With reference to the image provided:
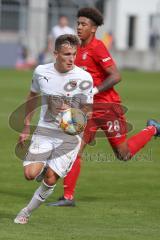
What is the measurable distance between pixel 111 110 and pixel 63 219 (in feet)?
6.64

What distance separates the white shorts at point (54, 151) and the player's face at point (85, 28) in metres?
2.04

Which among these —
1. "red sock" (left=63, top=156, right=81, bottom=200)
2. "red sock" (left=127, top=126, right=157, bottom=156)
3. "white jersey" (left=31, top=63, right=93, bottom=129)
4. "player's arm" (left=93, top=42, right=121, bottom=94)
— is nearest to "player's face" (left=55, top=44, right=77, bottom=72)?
"white jersey" (left=31, top=63, right=93, bottom=129)

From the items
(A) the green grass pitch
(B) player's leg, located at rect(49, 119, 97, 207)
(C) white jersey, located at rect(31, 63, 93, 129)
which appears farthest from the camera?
(B) player's leg, located at rect(49, 119, 97, 207)

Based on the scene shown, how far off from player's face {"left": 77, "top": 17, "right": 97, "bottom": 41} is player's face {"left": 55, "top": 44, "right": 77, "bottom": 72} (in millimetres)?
1772

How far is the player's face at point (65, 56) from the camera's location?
A: 10328mm

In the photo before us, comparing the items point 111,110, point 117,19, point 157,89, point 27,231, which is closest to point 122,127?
point 111,110

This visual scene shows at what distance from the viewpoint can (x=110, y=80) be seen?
12078mm

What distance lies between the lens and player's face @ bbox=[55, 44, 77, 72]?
10.3 meters

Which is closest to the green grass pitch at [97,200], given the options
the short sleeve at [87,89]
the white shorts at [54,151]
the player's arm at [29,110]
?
the white shorts at [54,151]

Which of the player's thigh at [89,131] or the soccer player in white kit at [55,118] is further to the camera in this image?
the player's thigh at [89,131]

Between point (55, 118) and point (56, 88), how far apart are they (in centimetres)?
33

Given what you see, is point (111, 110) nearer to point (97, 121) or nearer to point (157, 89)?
point (97, 121)

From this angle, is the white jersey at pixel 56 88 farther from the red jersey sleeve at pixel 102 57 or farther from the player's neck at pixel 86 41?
the player's neck at pixel 86 41

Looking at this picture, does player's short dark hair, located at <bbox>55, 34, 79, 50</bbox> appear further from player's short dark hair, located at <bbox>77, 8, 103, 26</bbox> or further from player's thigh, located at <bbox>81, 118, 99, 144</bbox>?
player's thigh, located at <bbox>81, 118, 99, 144</bbox>
